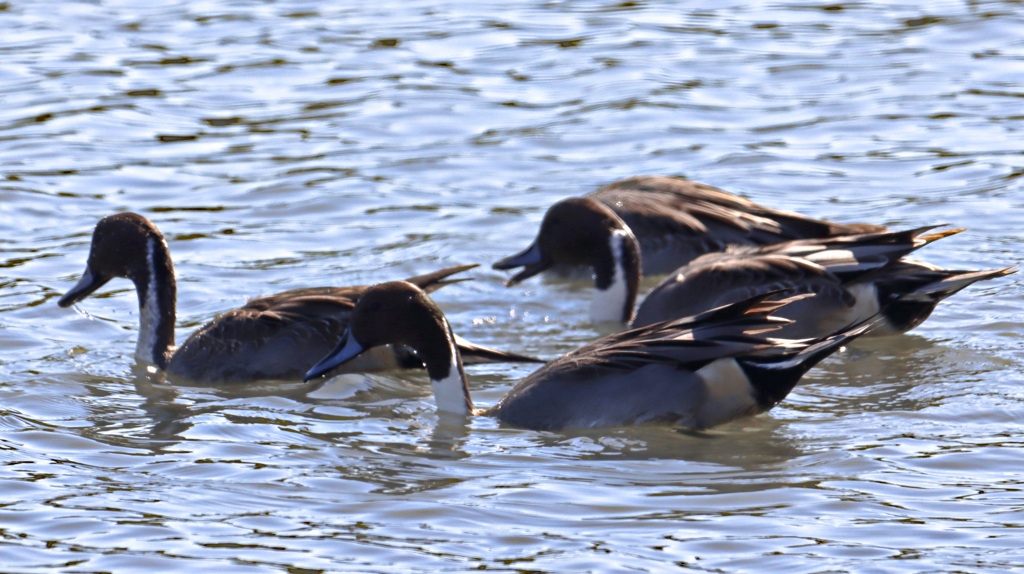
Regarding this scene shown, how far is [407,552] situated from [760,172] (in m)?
6.66

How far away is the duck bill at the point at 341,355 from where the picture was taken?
727cm

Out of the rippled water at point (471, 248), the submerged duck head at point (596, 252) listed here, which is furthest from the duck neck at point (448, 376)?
the submerged duck head at point (596, 252)

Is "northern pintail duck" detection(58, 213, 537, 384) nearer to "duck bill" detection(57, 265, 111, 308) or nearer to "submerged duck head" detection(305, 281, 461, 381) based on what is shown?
"duck bill" detection(57, 265, 111, 308)

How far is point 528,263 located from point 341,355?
7.67 feet

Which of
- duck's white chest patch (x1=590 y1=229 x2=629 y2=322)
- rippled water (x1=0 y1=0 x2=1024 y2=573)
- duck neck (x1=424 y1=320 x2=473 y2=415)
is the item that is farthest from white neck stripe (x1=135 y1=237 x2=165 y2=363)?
duck's white chest patch (x1=590 y1=229 x2=629 y2=322)

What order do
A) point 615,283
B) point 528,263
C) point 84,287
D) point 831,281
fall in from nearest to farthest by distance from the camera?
point 831,281
point 84,287
point 615,283
point 528,263

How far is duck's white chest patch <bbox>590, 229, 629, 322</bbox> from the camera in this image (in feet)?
30.2

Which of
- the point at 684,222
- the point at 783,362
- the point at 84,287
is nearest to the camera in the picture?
the point at 783,362

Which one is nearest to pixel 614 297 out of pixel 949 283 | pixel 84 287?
pixel 949 283

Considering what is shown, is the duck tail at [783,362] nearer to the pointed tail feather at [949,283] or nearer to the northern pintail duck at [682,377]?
the northern pintail duck at [682,377]

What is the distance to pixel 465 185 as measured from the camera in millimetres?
11180

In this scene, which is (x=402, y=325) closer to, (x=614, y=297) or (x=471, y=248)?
(x=614, y=297)

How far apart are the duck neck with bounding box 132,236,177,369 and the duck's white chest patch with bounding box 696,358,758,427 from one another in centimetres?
311

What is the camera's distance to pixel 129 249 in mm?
8305
